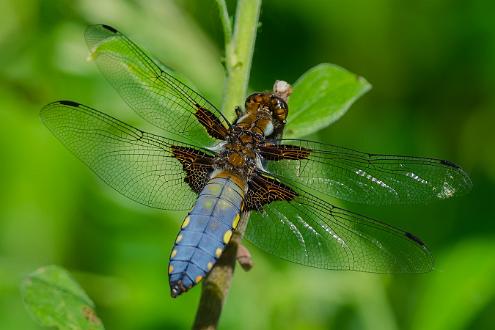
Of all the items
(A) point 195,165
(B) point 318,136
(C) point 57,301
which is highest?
(B) point 318,136

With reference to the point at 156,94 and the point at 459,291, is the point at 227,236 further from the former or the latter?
the point at 459,291

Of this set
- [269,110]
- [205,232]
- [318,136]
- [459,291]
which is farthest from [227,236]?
[318,136]

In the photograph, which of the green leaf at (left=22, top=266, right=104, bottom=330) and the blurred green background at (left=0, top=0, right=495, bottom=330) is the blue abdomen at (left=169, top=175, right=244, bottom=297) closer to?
the green leaf at (left=22, top=266, right=104, bottom=330)

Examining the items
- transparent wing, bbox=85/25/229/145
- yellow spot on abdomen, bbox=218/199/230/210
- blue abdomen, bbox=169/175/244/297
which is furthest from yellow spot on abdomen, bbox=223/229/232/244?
transparent wing, bbox=85/25/229/145

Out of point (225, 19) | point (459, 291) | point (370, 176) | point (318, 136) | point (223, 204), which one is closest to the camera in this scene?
point (225, 19)

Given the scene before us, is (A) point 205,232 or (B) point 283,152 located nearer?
(A) point 205,232

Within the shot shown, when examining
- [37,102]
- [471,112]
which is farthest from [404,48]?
[37,102]
